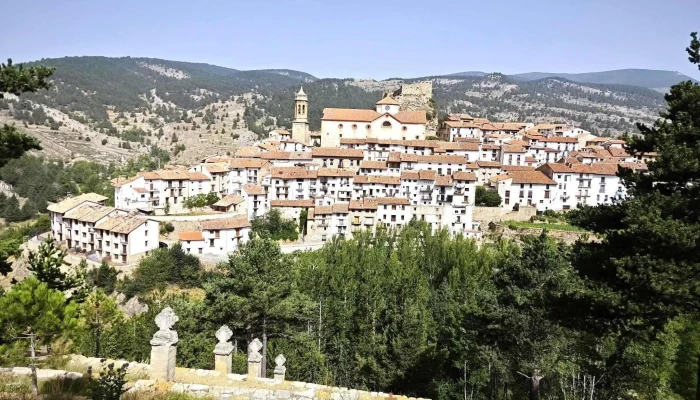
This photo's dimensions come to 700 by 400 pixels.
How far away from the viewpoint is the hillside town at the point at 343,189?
45969mm

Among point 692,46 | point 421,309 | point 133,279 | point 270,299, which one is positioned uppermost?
point 692,46

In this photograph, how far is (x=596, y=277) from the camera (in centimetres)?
1090

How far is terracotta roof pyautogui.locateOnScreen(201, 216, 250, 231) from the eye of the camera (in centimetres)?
4541

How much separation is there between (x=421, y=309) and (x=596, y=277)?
1891 cm

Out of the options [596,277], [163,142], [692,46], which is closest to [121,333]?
[596,277]

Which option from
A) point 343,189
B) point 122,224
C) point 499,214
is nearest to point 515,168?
point 499,214

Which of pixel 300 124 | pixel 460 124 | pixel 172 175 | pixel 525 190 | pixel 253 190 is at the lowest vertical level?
pixel 253 190

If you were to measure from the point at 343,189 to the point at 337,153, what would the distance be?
635 cm

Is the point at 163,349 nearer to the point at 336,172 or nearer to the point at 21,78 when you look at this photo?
the point at 21,78

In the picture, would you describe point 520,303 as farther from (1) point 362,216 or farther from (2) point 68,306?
(1) point 362,216

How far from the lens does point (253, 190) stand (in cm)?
5172

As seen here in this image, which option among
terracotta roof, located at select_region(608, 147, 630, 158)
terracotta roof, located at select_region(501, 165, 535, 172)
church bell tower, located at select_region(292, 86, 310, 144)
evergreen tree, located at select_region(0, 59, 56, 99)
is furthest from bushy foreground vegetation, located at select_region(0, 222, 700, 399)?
terracotta roof, located at select_region(608, 147, 630, 158)

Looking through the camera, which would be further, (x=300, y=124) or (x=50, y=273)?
(x=300, y=124)

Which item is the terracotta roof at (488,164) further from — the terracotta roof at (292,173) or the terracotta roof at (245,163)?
the terracotta roof at (245,163)
